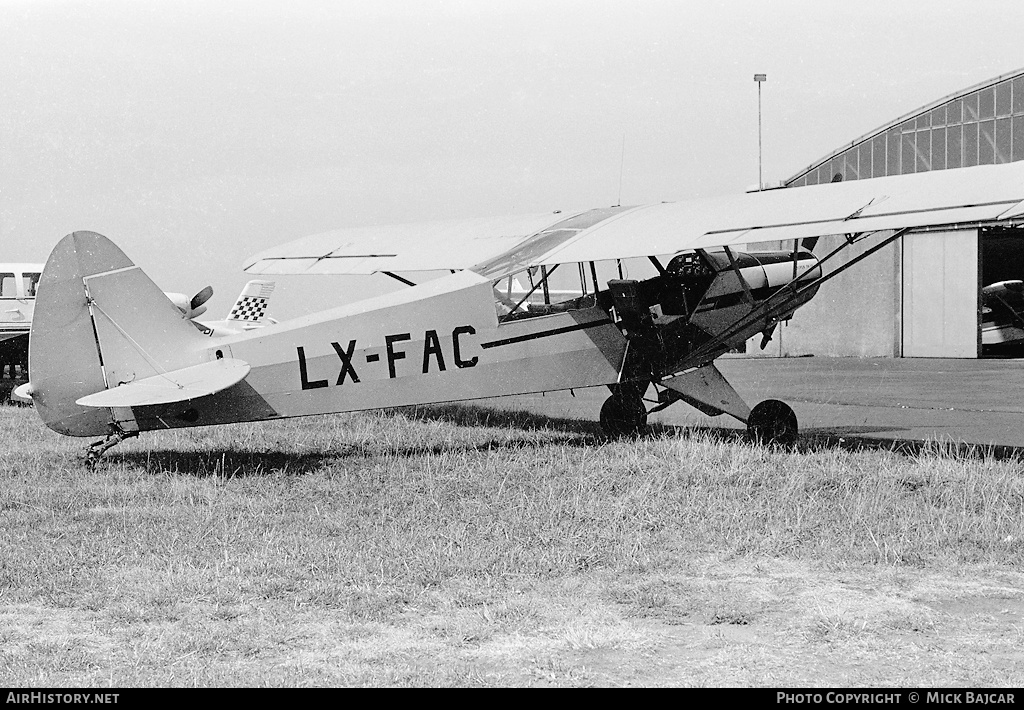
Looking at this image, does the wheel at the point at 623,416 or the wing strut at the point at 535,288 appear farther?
the wheel at the point at 623,416

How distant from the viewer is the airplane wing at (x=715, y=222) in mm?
8336

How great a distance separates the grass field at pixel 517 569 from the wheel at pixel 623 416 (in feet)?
5.98

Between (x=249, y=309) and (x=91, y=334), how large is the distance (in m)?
16.1

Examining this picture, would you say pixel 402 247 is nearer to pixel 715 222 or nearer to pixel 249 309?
pixel 715 222

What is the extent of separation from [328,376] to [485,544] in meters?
3.35

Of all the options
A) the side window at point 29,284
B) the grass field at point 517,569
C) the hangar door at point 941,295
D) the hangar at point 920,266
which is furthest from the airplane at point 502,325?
the hangar door at point 941,295

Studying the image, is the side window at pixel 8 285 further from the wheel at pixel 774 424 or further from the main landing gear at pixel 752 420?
the wheel at pixel 774 424

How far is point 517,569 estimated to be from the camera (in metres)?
5.30

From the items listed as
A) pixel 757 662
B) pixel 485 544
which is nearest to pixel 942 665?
pixel 757 662

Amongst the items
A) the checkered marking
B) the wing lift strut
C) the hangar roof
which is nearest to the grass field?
the wing lift strut

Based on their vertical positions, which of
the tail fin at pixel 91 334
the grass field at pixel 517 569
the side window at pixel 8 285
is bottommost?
the grass field at pixel 517 569

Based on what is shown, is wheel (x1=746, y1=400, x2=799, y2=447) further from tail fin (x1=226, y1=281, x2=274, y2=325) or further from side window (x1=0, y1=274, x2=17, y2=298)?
tail fin (x1=226, y1=281, x2=274, y2=325)

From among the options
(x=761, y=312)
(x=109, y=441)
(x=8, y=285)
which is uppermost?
(x=8, y=285)

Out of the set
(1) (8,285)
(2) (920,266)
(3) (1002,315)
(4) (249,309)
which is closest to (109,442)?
(1) (8,285)
